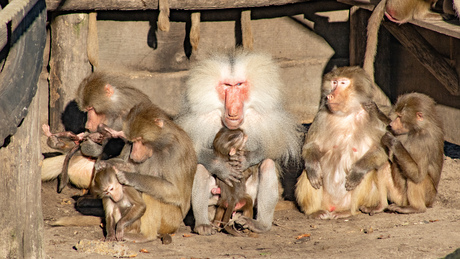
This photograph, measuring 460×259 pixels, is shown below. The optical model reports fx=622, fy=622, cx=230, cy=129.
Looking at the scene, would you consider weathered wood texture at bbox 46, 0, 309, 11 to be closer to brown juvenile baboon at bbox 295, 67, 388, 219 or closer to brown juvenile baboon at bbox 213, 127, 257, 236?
brown juvenile baboon at bbox 295, 67, 388, 219

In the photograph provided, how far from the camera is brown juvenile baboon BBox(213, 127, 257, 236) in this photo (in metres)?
4.74

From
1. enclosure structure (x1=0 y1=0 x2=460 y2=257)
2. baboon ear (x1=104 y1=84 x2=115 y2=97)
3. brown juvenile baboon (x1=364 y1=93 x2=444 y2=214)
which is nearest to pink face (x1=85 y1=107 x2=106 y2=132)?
baboon ear (x1=104 y1=84 x2=115 y2=97)

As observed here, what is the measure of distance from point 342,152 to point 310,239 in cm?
92

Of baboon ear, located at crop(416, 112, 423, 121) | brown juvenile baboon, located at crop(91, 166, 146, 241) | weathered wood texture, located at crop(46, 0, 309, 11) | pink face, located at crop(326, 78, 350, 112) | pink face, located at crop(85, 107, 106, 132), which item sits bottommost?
brown juvenile baboon, located at crop(91, 166, 146, 241)

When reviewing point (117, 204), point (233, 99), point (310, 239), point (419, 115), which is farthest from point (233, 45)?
point (117, 204)

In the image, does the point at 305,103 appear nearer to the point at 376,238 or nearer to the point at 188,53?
the point at 188,53

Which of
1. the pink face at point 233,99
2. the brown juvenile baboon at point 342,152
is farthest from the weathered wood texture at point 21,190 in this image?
the brown juvenile baboon at point 342,152

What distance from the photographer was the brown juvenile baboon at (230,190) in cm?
474

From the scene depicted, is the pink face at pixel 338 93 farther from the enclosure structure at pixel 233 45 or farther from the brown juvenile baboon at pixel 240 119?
the enclosure structure at pixel 233 45

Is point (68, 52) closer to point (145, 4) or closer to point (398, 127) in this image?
point (145, 4)

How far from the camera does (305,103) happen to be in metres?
8.13

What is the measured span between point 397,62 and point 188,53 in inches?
102

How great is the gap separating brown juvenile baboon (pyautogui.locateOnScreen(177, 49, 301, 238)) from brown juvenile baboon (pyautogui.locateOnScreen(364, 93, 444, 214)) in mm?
906

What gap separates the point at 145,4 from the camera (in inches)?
268
